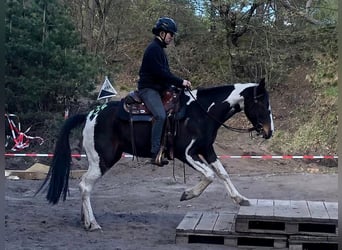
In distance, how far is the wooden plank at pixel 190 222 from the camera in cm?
666

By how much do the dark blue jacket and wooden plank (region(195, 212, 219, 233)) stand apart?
1.63m

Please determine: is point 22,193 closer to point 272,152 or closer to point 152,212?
point 152,212

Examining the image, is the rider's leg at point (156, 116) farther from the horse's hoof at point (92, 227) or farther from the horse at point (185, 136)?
the horse's hoof at point (92, 227)

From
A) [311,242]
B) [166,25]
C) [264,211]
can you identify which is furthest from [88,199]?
[311,242]

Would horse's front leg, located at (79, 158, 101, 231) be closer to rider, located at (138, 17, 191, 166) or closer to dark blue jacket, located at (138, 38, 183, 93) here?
rider, located at (138, 17, 191, 166)

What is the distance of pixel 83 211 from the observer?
24.0 ft

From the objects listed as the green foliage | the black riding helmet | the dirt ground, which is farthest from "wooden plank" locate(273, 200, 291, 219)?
the green foliage

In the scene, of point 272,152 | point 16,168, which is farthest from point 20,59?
point 272,152

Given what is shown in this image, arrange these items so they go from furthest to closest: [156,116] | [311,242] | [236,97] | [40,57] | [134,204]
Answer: [40,57]
[134,204]
[236,97]
[156,116]
[311,242]

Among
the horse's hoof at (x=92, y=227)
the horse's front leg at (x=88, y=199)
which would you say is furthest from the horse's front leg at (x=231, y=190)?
the horse's hoof at (x=92, y=227)

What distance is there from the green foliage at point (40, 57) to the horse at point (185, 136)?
8.32 m

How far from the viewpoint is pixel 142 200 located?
1013 cm

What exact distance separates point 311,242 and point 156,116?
2.29 metres

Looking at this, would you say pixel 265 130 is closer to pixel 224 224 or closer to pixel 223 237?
pixel 224 224
